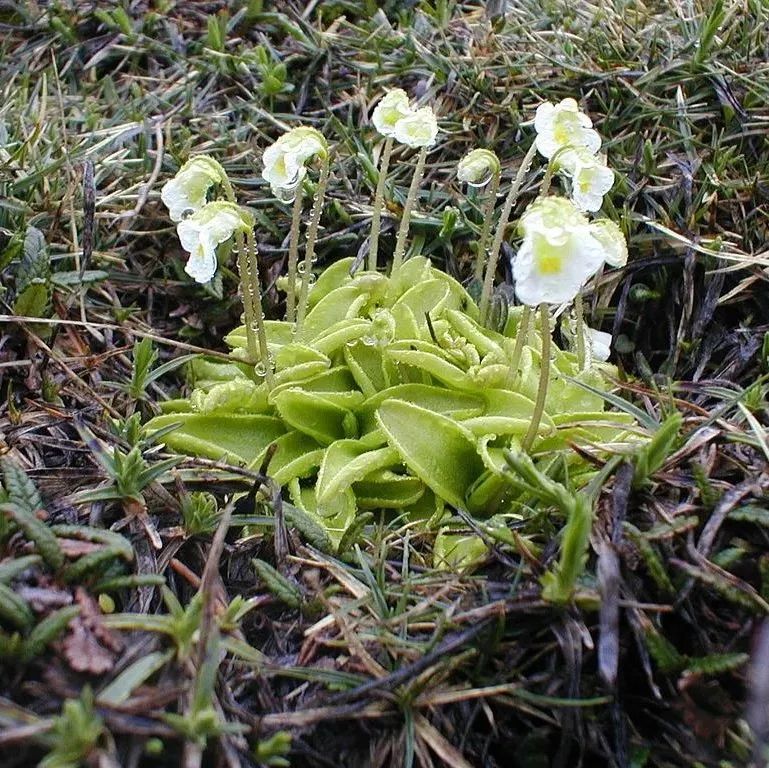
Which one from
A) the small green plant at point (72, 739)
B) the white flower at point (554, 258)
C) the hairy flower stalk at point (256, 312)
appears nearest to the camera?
the small green plant at point (72, 739)

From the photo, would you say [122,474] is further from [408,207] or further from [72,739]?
[408,207]

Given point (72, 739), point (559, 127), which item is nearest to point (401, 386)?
point (559, 127)

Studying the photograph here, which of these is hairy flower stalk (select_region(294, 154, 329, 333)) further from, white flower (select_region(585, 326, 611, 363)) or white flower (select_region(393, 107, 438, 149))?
white flower (select_region(585, 326, 611, 363))

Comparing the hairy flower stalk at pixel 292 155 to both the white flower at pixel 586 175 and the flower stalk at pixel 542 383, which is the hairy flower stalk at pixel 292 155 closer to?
the white flower at pixel 586 175

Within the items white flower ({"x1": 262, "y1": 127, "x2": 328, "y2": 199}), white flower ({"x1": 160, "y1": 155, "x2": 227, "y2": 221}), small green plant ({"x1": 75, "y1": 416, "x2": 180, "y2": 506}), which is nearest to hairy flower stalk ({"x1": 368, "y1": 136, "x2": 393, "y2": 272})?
white flower ({"x1": 262, "y1": 127, "x2": 328, "y2": 199})

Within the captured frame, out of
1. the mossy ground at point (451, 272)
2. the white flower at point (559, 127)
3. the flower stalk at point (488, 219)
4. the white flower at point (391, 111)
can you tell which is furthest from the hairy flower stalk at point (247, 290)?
the white flower at point (559, 127)
